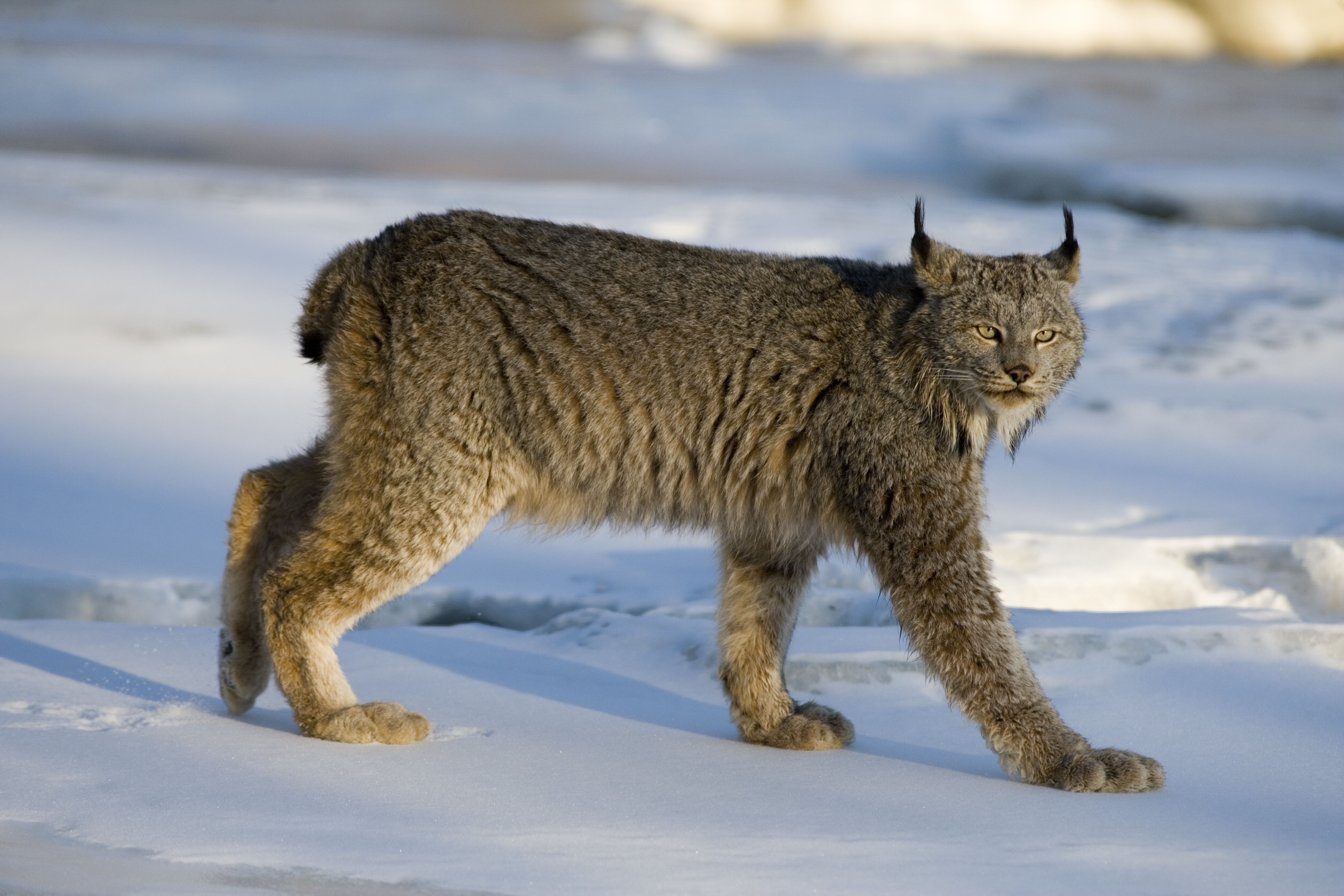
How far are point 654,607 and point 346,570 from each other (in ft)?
4.66

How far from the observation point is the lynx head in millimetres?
3840

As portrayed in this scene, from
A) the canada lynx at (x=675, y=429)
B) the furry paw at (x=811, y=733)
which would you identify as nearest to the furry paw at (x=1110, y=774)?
the canada lynx at (x=675, y=429)

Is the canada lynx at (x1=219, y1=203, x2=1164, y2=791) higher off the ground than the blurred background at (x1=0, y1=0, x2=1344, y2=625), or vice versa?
the blurred background at (x1=0, y1=0, x2=1344, y2=625)

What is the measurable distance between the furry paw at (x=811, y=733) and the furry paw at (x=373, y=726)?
35.7 inches

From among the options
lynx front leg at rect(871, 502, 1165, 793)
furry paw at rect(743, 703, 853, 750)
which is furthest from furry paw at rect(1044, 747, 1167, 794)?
furry paw at rect(743, 703, 853, 750)

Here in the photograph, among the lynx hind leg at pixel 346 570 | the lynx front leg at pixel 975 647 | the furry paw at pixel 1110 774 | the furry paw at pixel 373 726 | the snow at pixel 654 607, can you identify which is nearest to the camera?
the snow at pixel 654 607

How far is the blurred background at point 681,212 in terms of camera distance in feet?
18.4

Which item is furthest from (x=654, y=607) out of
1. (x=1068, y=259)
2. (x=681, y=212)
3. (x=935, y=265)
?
(x=681, y=212)

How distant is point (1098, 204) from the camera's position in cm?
1212

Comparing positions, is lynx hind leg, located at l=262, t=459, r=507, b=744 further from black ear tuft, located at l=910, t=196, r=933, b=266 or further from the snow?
black ear tuft, located at l=910, t=196, r=933, b=266

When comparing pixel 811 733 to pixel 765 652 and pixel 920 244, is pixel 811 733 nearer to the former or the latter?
pixel 765 652

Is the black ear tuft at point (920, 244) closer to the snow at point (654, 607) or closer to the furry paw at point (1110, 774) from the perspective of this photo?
the snow at point (654, 607)

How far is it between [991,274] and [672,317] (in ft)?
2.84

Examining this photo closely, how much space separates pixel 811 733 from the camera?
3945mm
